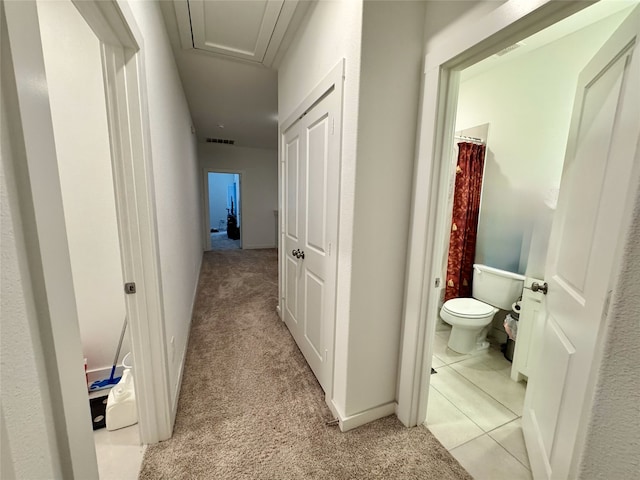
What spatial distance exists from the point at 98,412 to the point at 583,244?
2.56 metres

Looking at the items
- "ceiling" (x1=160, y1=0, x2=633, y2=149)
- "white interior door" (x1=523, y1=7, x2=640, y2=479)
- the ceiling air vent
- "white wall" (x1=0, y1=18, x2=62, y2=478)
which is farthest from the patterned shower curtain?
the ceiling air vent

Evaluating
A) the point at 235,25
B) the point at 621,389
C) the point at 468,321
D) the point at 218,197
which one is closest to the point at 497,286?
the point at 468,321

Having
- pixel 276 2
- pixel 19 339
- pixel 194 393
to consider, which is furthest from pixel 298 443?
pixel 276 2

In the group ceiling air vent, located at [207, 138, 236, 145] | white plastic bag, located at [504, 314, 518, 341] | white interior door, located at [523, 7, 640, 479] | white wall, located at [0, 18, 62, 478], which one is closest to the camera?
white wall, located at [0, 18, 62, 478]

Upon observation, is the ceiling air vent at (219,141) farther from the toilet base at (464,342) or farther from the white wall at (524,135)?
the toilet base at (464,342)

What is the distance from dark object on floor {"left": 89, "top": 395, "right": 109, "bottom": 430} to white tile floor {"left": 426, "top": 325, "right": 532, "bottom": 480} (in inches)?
73.6

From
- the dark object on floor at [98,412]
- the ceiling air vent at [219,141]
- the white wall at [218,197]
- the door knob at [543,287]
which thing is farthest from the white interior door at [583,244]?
the white wall at [218,197]

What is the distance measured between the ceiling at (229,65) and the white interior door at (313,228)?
708 millimetres

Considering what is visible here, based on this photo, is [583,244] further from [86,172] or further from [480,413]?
[86,172]

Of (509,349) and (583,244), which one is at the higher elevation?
(583,244)

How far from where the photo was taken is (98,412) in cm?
151

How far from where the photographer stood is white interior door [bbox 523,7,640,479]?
31.4 inches

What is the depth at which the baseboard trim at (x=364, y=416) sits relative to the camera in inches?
56.9

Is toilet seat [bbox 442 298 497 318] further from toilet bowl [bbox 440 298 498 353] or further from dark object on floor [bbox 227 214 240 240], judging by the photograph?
dark object on floor [bbox 227 214 240 240]
